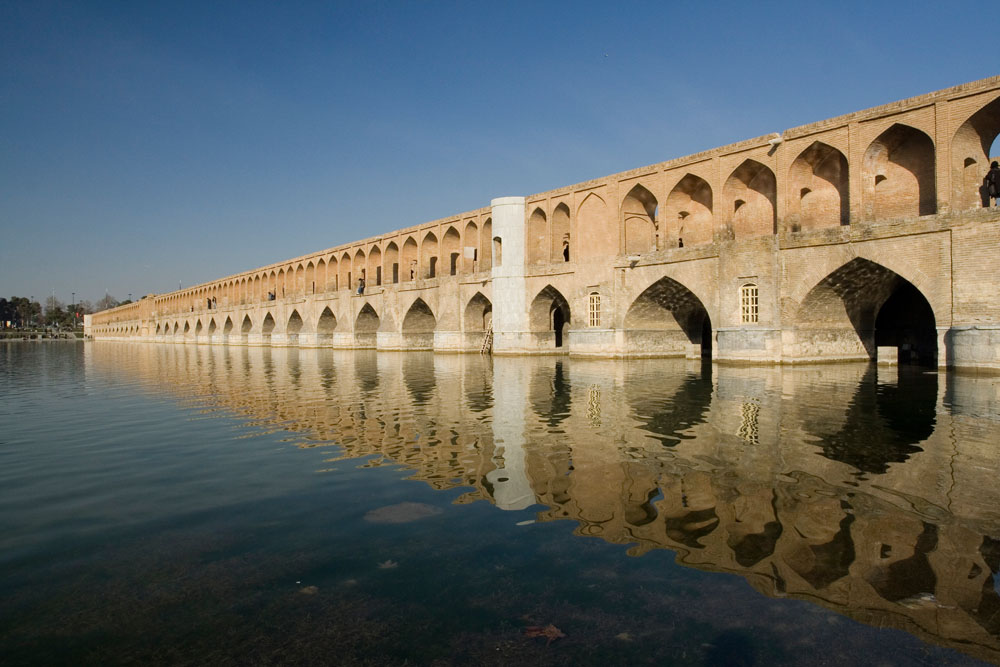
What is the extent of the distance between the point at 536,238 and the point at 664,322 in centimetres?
608

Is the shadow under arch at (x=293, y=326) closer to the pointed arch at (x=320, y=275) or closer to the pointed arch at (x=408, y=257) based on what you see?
the pointed arch at (x=320, y=275)

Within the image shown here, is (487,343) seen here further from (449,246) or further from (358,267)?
(358,267)

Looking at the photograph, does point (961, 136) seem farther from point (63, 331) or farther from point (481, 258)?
point (63, 331)

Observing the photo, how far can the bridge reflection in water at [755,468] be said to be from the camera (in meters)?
2.91

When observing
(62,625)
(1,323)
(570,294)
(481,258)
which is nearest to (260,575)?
(62,625)

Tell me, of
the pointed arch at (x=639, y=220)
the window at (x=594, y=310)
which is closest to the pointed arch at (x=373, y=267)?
the window at (x=594, y=310)

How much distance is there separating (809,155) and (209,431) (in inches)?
626

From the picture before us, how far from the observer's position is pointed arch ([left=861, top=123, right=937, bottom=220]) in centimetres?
1478

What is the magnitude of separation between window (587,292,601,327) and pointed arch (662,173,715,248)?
3074mm

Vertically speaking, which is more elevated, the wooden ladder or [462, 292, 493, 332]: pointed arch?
[462, 292, 493, 332]: pointed arch

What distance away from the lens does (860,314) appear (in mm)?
17141

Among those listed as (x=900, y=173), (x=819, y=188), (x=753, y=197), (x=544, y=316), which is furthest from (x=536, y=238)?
(x=900, y=173)

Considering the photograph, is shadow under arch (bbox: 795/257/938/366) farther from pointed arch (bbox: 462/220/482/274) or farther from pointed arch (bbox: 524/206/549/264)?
pointed arch (bbox: 462/220/482/274)


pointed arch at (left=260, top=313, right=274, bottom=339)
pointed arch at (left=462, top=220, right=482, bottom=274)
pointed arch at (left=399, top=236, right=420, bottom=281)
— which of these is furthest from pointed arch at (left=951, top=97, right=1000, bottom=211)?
pointed arch at (left=260, top=313, right=274, bottom=339)
